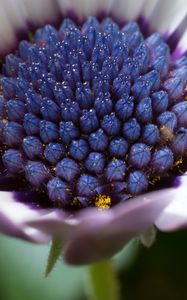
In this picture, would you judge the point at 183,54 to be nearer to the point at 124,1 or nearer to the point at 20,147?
the point at 124,1

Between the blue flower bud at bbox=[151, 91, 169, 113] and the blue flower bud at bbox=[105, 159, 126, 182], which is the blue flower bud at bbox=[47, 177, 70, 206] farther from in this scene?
the blue flower bud at bbox=[151, 91, 169, 113]

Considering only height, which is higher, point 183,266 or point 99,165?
point 99,165

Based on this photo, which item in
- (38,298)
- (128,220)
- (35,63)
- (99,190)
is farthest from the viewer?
(38,298)

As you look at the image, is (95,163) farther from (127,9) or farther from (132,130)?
(127,9)

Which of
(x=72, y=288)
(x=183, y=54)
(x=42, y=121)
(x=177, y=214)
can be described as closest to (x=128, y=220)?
(x=177, y=214)

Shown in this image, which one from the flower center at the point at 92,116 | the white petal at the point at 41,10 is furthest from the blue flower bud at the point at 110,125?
the white petal at the point at 41,10

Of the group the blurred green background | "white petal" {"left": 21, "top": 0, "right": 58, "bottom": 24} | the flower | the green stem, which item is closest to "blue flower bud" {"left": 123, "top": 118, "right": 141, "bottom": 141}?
the flower
